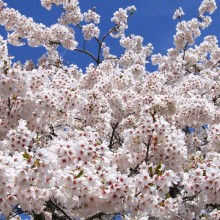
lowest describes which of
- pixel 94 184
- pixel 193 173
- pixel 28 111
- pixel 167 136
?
pixel 94 184

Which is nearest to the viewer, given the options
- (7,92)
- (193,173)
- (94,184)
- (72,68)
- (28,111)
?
(94,184)

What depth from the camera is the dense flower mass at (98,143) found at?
7.08m

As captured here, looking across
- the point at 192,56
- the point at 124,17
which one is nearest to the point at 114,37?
the point at 124,17

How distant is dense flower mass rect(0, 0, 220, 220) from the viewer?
23.2 ft

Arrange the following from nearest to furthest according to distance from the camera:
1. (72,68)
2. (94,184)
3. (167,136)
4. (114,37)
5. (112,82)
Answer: (94,184), (167,136), (112,82), (72,68), (114,37)

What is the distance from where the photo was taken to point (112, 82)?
14.8 meters

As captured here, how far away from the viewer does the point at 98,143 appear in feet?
27.0

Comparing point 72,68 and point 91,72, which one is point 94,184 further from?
point 72,68

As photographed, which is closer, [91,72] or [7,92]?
[7,92]

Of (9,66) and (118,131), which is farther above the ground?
(118,131)

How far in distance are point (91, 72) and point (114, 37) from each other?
415 inches

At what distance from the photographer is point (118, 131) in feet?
49.6

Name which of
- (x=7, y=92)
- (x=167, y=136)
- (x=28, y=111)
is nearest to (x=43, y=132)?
(x=28, y=111)

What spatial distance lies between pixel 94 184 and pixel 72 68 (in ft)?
39.9
